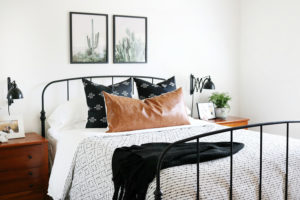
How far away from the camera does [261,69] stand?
4.03 metres

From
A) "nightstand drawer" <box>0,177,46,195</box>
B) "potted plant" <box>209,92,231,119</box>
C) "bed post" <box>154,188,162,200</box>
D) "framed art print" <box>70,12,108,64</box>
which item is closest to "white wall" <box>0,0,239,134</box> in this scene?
"framed art print" <box>70,12,108,64</box>

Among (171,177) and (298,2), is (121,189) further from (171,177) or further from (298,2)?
(298,2)

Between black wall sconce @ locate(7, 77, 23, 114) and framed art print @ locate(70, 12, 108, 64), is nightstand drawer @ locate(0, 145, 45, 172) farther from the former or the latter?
framed art print @ locate(70, 12, 108, 64)

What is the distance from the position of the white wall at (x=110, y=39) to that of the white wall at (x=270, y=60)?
0.14m

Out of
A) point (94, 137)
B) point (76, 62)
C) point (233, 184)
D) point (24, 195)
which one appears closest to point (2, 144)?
point (24, 195)

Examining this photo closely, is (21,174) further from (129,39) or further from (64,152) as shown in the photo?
(129,39)

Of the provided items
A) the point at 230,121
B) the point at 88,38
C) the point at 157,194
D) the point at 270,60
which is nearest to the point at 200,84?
the point at 230,121

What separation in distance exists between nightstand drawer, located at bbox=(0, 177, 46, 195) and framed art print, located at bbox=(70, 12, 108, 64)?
118cm

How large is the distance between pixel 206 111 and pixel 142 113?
1343 mm

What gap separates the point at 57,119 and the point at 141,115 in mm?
835

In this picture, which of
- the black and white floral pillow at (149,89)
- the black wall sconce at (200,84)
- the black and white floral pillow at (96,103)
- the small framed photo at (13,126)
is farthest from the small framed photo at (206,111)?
the small framed photo at (13,126)

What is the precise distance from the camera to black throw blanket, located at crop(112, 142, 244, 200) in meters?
1.61

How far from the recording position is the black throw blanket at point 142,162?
5.29ft

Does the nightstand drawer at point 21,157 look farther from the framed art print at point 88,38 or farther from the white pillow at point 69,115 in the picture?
the framed art print at point 88,38
